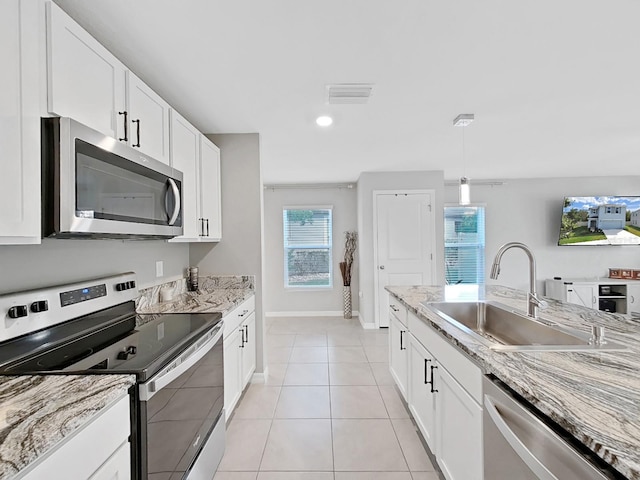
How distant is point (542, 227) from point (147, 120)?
6.01 m

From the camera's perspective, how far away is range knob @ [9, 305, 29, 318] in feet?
4.08

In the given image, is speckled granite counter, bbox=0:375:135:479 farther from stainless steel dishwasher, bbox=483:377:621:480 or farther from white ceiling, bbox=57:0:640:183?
white ceiling, bbox=57:0:640:183

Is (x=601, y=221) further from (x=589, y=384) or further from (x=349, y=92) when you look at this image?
(x=589, y=384)

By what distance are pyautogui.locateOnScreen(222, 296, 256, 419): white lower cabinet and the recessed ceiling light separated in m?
1.63

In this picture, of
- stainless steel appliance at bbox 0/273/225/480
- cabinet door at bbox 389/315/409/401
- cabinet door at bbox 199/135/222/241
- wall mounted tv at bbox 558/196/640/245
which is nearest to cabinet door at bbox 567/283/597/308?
wall mounted tv at bbox 558/196/640/245

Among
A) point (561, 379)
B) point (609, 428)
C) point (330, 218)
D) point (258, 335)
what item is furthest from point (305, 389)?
point (330, 218)

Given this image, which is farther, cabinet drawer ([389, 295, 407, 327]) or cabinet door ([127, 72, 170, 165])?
cabinet drawer ([389, 295, 407, 327])

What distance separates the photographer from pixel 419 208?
496 cm

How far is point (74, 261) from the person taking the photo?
1.70 meters

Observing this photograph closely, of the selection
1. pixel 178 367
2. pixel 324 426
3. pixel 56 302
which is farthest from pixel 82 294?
Answer: pixel 324 426

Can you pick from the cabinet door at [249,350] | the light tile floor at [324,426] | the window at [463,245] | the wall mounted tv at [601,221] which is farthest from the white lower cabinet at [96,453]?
the wall mounted tv at [601,221]

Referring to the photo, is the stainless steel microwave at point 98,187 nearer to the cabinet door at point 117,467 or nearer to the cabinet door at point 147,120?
the cabinet door at point 147,120

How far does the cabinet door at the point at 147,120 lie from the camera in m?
1.73

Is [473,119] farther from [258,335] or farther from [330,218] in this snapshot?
[330,218]
